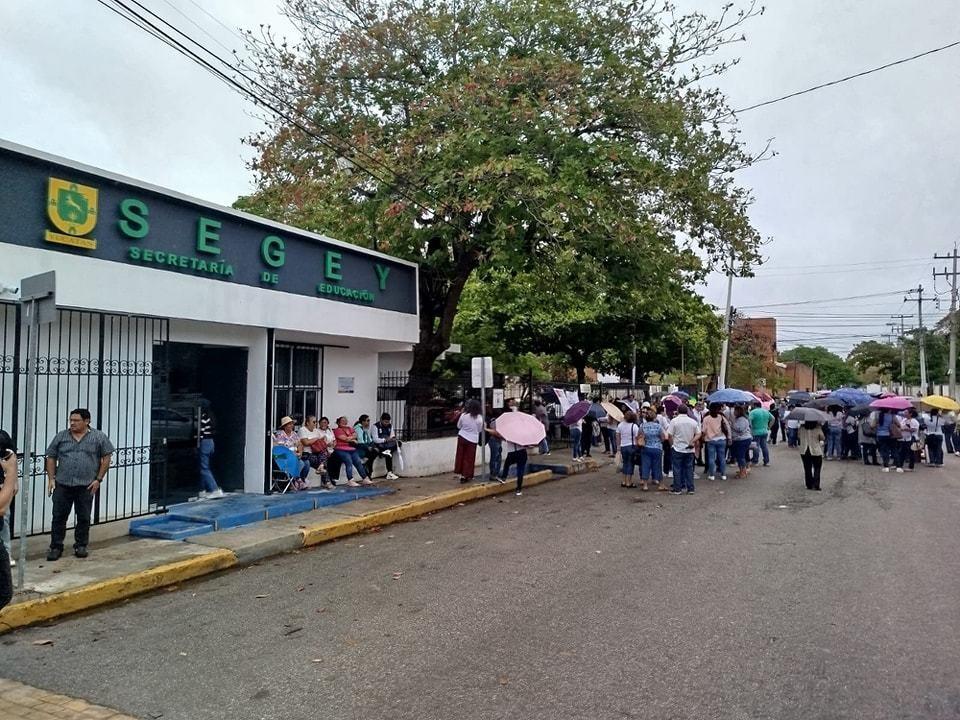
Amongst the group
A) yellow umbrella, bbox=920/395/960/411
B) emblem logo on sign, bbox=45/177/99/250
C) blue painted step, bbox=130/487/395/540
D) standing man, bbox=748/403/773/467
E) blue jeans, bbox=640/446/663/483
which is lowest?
blue painted step, bbox=130/487/395/540

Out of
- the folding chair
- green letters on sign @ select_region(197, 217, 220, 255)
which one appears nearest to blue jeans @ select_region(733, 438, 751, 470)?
the folding chair

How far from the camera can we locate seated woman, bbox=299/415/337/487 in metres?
12.7

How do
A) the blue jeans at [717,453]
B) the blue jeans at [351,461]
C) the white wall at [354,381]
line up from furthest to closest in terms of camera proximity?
the blue jeans at [717,453]
the white wall at [354,381]
the blue jeans at [351,461]

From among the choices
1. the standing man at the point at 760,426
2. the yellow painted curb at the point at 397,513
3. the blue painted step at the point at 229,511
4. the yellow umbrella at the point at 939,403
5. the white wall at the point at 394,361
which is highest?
the white wall at the point at 394,361

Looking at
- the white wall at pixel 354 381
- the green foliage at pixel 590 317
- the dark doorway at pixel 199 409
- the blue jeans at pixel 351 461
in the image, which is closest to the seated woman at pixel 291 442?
the dark doorway at pixel 199 409

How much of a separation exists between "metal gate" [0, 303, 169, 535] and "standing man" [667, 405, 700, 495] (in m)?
8.68

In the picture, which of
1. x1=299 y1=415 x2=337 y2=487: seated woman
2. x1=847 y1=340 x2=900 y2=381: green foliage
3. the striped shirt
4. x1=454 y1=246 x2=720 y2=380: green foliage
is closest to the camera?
the striped shirt

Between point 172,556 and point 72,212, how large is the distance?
4.24m

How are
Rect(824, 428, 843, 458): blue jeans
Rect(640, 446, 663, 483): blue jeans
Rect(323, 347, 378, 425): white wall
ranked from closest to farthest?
Rect(323, 347, 378, 425): white wall
Rect(640, 446, 663, 483): blue jeans
Rect(824, 428, 843, 458): blue jeans

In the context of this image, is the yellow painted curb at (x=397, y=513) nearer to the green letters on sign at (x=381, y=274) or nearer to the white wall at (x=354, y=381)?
the white wall at (x=354, y=381)

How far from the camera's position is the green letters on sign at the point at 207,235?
10.7 meters

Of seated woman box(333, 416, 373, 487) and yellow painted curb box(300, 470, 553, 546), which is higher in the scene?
seated woman box(333, 416, 373, 487)

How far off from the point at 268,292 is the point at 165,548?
4523mm

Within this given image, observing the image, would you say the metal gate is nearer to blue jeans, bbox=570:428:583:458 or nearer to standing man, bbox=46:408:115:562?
A: standing man, bbox=46:408:115:562
